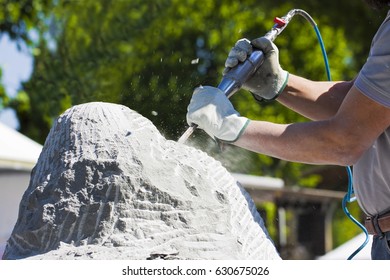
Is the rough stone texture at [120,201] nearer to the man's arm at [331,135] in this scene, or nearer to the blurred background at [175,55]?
the man's arm at [331,135]

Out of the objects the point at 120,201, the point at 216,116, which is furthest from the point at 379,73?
the point at 120,201

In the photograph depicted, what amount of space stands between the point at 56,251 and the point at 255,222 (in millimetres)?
755

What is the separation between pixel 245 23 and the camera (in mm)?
14070

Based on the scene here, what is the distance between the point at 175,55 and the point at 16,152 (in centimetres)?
550

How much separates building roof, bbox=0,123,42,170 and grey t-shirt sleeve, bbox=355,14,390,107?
495 cm

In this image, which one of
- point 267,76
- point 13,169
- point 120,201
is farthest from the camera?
point 13,169

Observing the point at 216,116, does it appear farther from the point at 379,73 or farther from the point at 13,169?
the point at 13,169

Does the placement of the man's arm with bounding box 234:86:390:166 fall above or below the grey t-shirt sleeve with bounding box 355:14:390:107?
below

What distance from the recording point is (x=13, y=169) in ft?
22.8

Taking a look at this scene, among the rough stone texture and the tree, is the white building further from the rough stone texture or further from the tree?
the rough stone texture

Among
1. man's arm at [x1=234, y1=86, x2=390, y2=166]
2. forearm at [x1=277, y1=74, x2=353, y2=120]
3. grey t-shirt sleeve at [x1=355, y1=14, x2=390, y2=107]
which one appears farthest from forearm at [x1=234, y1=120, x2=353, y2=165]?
forearm at [x1=277, y1=74, x2=353, y2=120]

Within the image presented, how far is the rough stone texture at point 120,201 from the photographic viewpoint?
219cm

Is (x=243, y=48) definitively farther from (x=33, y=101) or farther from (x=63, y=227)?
(x=33, y=101)

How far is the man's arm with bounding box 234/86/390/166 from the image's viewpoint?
7.47ft
